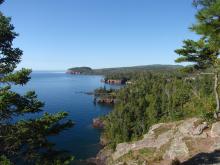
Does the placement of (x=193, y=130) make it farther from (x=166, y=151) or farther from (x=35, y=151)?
(x=35, y=151)

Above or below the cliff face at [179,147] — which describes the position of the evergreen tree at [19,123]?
above

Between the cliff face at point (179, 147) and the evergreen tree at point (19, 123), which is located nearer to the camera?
the evergreen tree at point (19, 123)

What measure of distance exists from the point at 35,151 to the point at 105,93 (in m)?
150

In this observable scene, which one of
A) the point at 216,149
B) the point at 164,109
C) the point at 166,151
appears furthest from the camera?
the point at 164,109

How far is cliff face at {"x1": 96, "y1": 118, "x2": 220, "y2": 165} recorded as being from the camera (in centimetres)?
1977

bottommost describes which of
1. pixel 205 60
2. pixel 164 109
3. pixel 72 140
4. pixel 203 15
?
pixel 72 140

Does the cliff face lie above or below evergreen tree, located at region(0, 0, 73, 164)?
below

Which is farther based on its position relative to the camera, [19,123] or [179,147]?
[179,147]

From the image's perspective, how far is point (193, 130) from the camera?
2408cm

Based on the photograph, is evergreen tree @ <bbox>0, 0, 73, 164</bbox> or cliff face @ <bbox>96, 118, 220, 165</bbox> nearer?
evergreen tree @ <bbox>0, 0, 73, 164</bbox>

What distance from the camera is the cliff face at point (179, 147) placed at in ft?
64.8

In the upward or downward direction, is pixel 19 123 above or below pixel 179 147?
above

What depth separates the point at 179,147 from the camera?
854 inches

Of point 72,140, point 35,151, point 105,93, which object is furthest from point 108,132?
point 105,93
